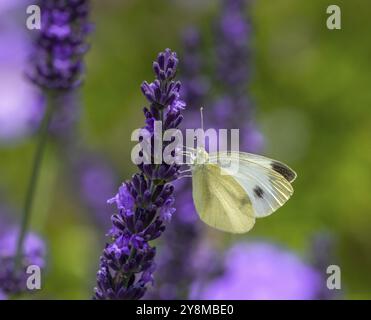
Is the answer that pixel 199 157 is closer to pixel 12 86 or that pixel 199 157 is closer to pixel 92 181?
pixel 92 181

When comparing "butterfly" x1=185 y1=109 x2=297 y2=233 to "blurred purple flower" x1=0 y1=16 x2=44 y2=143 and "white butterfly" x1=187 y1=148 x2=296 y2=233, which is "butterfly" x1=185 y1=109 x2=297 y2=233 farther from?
"blurred purple flower" x1=0 y1=16 x2=44 y2=143

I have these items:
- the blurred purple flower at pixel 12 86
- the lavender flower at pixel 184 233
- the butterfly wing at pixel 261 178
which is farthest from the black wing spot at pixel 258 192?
the blurred purple flower at pixel 12 86

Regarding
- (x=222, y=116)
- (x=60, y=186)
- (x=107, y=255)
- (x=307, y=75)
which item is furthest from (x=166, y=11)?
(x=107, y=255)

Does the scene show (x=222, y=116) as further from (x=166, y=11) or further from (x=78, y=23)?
(x=166, y=11)

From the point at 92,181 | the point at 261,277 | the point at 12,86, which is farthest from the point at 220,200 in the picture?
the point at 12,86

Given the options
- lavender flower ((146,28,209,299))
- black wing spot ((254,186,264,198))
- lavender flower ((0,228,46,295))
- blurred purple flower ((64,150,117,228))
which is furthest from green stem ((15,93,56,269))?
blurred purple flower ((64,150,117,228))

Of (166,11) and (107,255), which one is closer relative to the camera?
(107,255)
